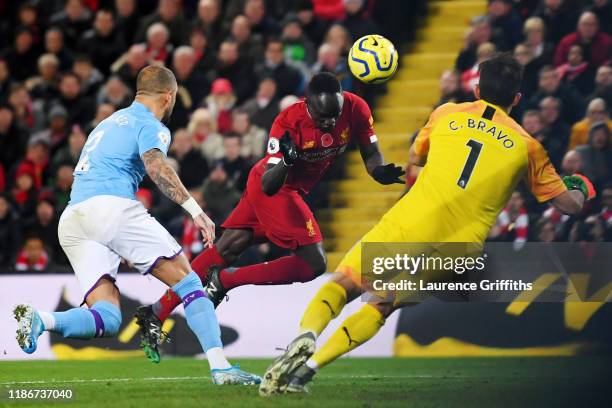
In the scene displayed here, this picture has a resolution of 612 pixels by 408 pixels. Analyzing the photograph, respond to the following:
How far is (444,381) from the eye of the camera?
29.0 ft

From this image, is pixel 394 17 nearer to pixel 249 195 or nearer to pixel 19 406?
pixel 249 195

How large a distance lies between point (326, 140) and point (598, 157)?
118 inches

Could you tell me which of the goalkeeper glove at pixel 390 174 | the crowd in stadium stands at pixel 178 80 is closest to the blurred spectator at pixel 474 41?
the crowd in stadium stands at pixel 178 80

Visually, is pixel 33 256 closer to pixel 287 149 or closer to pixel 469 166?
pixel 287 149

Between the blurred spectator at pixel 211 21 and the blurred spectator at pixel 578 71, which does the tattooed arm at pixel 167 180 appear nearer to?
the blurred spectator at pixel 578 71

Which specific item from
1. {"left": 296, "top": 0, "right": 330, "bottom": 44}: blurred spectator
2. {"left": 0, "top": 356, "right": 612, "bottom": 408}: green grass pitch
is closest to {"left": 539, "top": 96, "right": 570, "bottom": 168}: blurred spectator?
{"left": 0, "top": 356, "right": 612, "bottom": 408}: green grass pitch

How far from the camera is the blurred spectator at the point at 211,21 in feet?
A: 45.6

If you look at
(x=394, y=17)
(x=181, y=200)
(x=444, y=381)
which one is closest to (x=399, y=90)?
(x=394, y=17)

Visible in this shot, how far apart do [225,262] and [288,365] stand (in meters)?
2.23

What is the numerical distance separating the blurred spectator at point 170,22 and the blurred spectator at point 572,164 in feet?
16.0

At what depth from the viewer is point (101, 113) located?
1320cm

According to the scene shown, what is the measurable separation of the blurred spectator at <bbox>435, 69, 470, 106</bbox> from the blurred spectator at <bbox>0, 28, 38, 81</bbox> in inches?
218

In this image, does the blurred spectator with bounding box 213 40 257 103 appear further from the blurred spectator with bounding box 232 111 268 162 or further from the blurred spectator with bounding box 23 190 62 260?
the blurred spectator with bounding box 23 190 62 260

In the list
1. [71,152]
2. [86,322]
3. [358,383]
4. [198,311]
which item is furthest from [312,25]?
[86,322]
